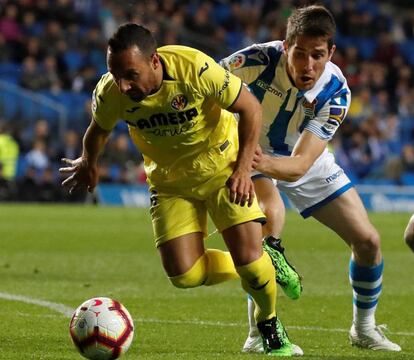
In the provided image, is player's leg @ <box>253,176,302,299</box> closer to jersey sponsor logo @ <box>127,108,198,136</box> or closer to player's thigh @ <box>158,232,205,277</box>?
player's thigh @ <box>158,232,205,277</box>

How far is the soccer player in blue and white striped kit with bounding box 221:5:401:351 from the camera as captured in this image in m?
6.83

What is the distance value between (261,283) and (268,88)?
1402 millimetres

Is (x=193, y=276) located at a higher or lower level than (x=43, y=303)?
higher

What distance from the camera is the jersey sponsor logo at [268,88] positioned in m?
Result: 7.24

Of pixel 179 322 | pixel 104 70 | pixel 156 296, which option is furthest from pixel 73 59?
pixel 179 322

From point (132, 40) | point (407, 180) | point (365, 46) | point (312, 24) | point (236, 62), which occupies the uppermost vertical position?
point (312, 24)

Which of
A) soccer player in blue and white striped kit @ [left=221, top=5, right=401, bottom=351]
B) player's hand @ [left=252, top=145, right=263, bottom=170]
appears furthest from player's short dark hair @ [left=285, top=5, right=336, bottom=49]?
player's hand @ [left=252, top=145, right=263, bottom=170]

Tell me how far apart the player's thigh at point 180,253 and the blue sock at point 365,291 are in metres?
1.19

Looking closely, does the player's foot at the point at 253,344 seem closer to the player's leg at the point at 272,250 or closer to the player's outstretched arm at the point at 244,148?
the player's leg at the point at 272,250

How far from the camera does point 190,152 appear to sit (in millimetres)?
6648

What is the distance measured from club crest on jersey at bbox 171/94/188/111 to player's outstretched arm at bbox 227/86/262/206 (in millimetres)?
267

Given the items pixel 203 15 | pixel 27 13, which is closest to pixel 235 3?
pixel 203 15

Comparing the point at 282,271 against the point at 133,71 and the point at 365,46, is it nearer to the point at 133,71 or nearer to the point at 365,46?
the point at 133,71

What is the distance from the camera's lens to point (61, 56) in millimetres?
24766
